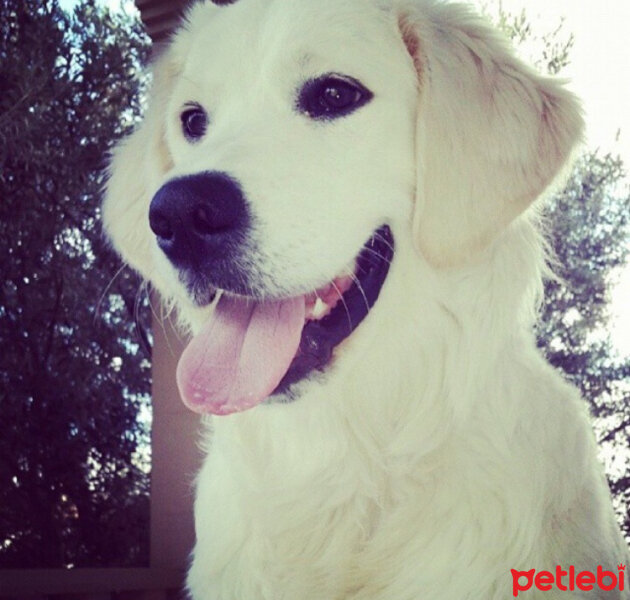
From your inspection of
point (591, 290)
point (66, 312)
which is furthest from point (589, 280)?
point (66, 312)

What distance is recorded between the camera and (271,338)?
4.33 ft

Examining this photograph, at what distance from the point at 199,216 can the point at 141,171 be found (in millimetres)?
713

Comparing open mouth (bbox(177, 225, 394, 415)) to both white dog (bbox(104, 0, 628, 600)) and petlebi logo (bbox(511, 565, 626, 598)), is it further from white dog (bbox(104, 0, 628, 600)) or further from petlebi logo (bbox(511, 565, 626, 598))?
petlebi logo (bbox(511, 565, 626, 598))

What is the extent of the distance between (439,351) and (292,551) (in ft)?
1.61

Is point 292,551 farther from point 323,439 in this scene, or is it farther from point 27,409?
point 27,409

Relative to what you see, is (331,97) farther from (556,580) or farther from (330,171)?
(556,580)

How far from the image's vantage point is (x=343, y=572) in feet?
4.40

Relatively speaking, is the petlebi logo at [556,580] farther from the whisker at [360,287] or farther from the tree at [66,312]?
the tree at [66,312]

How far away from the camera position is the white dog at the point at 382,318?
1.26m

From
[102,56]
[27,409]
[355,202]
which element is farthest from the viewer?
[102,56]

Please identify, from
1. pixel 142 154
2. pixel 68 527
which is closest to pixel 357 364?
pixel 142 154

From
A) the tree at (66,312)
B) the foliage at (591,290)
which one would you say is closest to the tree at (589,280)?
the foliage at (591,290)

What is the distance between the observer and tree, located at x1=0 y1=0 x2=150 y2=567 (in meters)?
4.30

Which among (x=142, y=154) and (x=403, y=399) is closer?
(x=403, y=399)
